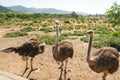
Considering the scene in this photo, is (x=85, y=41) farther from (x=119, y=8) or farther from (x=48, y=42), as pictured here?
(x=119, y=8)

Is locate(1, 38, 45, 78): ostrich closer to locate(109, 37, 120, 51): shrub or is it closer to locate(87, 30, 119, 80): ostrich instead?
locate(87, 30, 119, 80): ostrich

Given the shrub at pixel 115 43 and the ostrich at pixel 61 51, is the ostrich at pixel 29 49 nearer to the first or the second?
the ostrich at pixel 61 51

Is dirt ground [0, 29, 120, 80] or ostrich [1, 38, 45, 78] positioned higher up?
ostrich [1, 38, 45, 78]

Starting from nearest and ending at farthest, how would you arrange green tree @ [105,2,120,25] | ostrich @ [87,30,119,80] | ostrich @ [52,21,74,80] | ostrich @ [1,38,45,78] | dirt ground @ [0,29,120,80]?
1. ostrich @ [87,30,119,80]
2. ostrich @ [52,21,74,80]
3. ostrich @ [1,38,45,78]
4. dirt ground @ [0,29,120,80]
5. green tree @ [105,2,120,25]

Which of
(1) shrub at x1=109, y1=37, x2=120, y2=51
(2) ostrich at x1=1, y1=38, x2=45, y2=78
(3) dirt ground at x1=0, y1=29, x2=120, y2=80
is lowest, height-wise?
(3) dirt ground at x1=0, y1=29, x2=120, y2=80

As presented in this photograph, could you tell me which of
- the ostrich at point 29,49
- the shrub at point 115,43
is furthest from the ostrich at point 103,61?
the shrub at point 115,43

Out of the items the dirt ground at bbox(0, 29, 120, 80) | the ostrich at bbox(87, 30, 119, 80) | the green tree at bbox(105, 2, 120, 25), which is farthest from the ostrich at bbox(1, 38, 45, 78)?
the green tree at bbox(105, 2, 120, 25)

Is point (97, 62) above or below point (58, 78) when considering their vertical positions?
above

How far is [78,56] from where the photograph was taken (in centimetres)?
1080

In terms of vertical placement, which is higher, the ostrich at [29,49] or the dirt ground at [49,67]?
the ostrich at [29,49]

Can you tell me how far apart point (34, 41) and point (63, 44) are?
0.89m

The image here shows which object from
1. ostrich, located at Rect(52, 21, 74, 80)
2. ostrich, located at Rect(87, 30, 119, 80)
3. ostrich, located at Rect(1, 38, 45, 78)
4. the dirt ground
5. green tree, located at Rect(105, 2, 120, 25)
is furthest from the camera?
green tree, located at Rect(105, 2, 120, 25)

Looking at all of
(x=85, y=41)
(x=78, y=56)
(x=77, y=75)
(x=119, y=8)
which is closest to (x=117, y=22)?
(x=119, y=8)

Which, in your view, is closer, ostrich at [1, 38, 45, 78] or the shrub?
ostrich at [1, 38, 45, 78]
